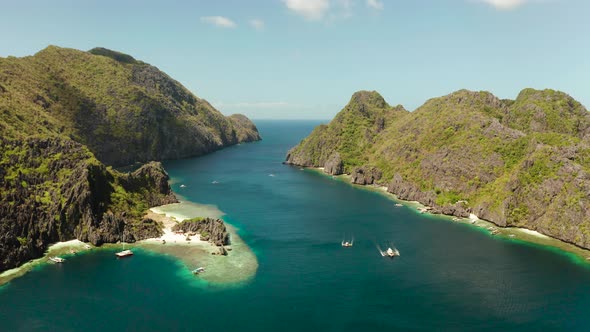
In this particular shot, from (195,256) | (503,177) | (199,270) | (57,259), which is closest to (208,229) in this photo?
(195,256)

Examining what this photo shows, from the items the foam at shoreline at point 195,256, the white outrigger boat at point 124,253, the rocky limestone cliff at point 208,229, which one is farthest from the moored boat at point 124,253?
the rocky limestone cliff at point 208,229

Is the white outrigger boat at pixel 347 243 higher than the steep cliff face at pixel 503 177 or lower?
lower

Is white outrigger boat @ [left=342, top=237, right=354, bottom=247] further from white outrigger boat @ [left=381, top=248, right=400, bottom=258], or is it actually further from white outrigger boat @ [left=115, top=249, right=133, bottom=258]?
white outrigger boat @ [left=115, top=249, right=133, bottom=258]

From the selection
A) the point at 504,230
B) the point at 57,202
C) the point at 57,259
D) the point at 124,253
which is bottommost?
the point at 57,259

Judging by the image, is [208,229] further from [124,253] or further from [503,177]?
[503,177]

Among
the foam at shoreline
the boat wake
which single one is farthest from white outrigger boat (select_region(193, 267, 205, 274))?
the boat wake

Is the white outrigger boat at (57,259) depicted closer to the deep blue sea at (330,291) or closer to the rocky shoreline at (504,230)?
the deep blue sea at (330,291)

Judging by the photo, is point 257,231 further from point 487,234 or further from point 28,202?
point 487,234
